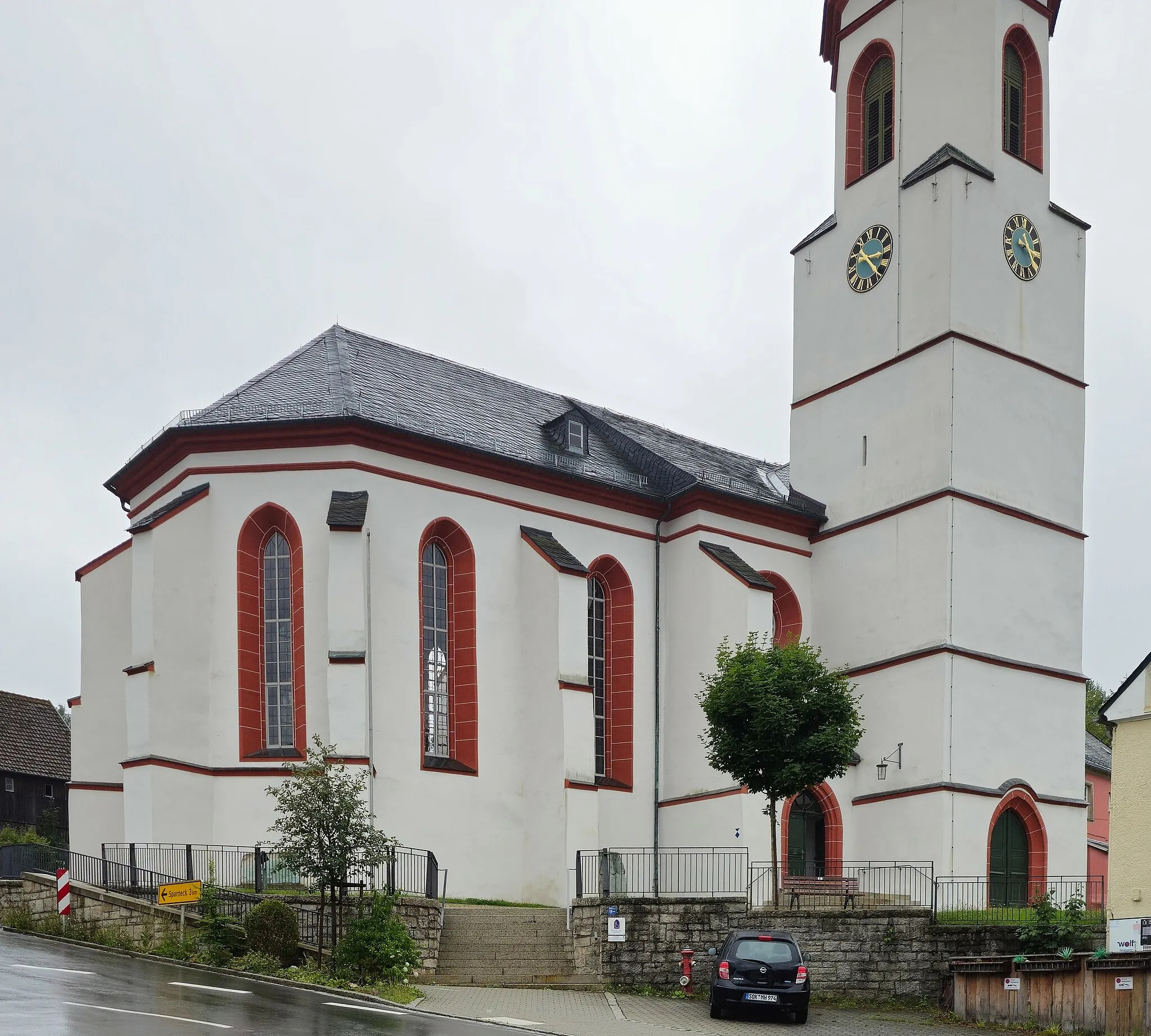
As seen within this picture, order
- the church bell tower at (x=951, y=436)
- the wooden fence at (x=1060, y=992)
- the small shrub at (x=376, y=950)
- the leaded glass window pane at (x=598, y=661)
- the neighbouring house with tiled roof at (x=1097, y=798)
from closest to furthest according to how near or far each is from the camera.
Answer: the wooden fence at (x=1060, y=992) < the small shrub at (x=376, y=950) < the church bell tower at (x=951, y=436) < the leaded glass window pane at (x=598, y=661) < the neighbouring house with tiled roof at (x=1097, y=798)

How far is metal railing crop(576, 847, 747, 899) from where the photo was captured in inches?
1085

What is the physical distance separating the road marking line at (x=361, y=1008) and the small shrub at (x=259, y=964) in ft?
8.07

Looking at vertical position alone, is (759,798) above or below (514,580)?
below

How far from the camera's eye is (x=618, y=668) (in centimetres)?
3266

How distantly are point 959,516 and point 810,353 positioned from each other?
627cm

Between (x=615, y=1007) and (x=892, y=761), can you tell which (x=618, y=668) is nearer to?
(x=892, y=761)

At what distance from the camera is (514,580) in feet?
102

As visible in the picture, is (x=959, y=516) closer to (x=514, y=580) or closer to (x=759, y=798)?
(x=759, y=798)

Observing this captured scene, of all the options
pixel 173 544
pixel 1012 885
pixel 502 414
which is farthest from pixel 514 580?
pixel 1012 885

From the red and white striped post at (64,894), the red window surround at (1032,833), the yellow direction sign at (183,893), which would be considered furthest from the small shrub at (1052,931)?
the red and white striped post at (64,894)

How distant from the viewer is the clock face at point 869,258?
34.5 meters

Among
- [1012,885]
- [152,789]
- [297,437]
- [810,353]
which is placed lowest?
[1012,885]

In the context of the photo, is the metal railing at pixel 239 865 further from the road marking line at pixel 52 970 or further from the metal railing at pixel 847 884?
the metal railing at pixel 847 884

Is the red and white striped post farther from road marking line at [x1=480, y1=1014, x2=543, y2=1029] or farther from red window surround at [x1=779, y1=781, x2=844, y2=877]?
red window surround at [x1=779, y1=781, x2=844, y2=877]
